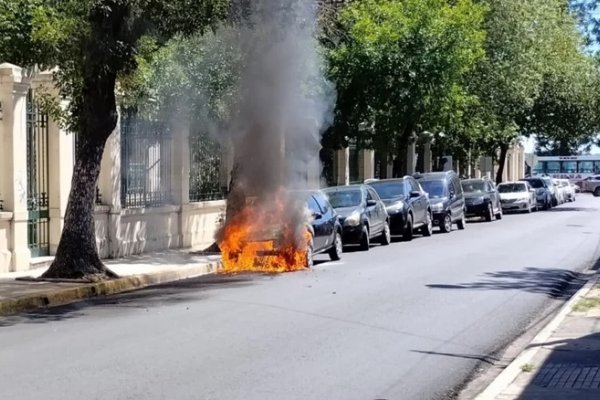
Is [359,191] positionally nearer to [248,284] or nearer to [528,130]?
[248,284]

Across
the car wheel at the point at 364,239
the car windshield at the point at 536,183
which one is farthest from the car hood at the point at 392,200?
the car windshield at the point at 536,183

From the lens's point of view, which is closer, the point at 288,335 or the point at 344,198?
the point at 288,335

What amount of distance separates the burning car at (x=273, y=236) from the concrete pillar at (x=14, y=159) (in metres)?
3.77

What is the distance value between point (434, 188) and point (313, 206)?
1252cm

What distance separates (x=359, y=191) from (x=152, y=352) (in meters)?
14.4

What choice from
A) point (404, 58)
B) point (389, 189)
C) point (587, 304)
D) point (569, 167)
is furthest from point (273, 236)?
point (569, 167)

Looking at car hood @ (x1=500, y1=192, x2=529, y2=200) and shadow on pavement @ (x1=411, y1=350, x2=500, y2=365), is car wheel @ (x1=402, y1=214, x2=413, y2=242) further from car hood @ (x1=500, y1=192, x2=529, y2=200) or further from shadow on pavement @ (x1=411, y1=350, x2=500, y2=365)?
car hood @ (x1=500, y1=192, x2=529, y2=200)

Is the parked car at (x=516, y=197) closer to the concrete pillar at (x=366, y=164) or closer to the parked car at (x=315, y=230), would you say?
Answer: the concrete pillar at (x=366, y=164)

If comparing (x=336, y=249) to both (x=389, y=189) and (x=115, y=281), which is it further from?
(x=389, y=189)

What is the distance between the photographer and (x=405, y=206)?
1032 inches

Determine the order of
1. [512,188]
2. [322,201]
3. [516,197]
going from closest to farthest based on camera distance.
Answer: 1. [322,201]
2. [516,197]
3. [512,188]

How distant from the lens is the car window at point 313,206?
18750mm

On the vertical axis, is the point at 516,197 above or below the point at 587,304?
above

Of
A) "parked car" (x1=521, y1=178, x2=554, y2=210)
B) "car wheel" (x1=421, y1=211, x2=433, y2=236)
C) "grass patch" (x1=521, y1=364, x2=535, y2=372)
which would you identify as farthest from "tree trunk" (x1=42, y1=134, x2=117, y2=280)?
"parked car" (x1=521, y1=178, x2=554, y2=210)
